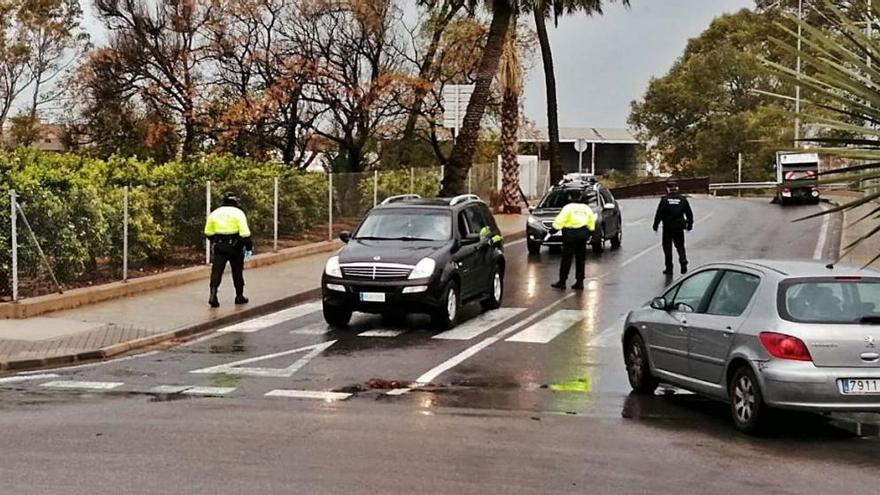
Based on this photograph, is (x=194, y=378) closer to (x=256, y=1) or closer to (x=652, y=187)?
(x=256, y=1)

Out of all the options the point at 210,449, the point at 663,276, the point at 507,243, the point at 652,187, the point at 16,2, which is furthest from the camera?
the point at 652,187

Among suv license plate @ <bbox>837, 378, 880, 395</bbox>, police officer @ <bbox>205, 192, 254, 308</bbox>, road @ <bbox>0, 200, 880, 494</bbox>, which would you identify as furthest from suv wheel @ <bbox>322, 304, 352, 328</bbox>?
suv license plate @ <bbox>837, 378, 880, 395</bbox>

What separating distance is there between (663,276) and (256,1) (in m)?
19.4

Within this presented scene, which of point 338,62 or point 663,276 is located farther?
point 338,62

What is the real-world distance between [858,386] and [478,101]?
23.5 meters

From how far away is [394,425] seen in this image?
30.3 ft

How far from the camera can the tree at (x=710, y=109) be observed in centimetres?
6781

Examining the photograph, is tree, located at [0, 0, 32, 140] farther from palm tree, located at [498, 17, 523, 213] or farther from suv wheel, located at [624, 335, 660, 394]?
suv wheel, located at [624, 335, 660, 394]

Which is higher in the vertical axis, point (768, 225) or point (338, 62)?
point (338, 62)

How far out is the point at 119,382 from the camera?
1148 cm

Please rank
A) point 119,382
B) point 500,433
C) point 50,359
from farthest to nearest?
point 50,359, point 119,382, point 500,433

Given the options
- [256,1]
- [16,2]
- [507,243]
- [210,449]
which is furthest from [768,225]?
[16,2]

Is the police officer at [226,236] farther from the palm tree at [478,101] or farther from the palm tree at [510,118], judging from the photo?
the palm tree at [510,118]

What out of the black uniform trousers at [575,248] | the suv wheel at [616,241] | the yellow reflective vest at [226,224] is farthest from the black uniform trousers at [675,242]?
the yellow reflective vest at [226,224]
